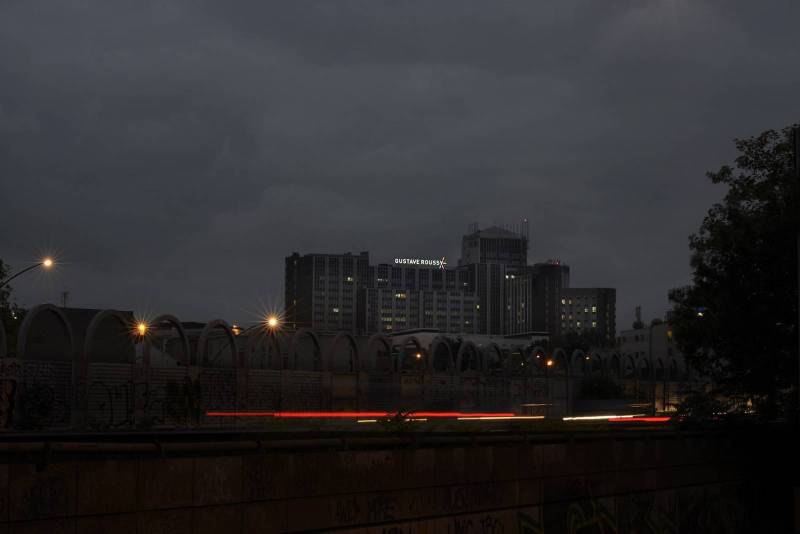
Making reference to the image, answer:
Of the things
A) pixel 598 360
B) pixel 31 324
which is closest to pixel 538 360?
pixel 598 360

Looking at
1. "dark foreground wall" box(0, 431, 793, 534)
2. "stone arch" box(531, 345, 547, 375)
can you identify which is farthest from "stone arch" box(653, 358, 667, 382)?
"dark foreground wall" box(0, 431, 793, 534)

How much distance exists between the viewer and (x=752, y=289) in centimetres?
3058

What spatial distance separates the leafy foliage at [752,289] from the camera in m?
29.9

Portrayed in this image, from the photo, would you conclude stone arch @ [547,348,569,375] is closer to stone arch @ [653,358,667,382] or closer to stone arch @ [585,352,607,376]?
stone arch @ [585,352,607,376]

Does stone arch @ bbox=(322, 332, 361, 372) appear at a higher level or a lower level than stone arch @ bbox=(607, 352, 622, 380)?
higher

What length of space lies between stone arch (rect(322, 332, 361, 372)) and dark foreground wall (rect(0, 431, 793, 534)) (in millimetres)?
17327

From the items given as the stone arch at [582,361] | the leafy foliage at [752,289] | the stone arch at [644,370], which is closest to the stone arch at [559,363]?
the stone arch at [582,361]

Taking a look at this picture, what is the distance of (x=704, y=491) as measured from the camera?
25.2m

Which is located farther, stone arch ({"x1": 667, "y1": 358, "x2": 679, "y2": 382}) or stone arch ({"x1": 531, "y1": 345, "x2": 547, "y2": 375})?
stone arch ({"x1": 667, "y1": 358, "x2": 679, "y2": 382})

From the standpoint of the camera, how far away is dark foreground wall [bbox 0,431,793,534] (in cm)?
1074

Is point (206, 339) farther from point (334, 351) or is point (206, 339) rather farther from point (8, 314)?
point (8, 314)

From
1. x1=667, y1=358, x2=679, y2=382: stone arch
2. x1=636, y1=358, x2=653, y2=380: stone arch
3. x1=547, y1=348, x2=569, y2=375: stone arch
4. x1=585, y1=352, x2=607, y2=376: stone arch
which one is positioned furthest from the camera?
x1=667, y1=358, x2=679, y2=382: stone arch

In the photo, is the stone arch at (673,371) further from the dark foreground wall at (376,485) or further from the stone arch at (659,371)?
the dark foreground wall at (376,485)

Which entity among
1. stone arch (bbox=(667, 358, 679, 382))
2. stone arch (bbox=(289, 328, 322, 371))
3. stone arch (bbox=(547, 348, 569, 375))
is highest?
stone arch (bbox=(289, 328, 322, 371))
